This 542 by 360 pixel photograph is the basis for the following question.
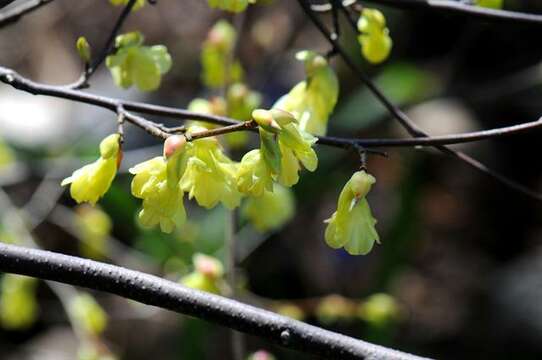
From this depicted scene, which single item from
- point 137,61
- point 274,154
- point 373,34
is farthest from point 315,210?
point 274,154

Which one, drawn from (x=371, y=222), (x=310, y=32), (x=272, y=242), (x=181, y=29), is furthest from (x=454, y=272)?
(x=371, y=222)

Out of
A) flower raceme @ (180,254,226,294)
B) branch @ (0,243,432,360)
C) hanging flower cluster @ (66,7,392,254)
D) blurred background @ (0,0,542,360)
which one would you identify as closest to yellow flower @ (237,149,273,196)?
hanging flower cluster @ (66,7,392,254)

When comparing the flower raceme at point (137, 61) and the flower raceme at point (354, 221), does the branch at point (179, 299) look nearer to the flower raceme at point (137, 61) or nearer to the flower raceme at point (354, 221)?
the flower raceme at point (354, 221)

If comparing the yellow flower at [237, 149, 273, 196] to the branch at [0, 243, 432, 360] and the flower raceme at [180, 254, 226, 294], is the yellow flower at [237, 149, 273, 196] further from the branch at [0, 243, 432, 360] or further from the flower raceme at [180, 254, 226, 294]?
the flower raceme at [180, 254, 226, 294]

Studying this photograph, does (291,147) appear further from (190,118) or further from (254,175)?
(190,118)

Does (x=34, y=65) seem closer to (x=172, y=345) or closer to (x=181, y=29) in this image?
(x=181, y=29)
